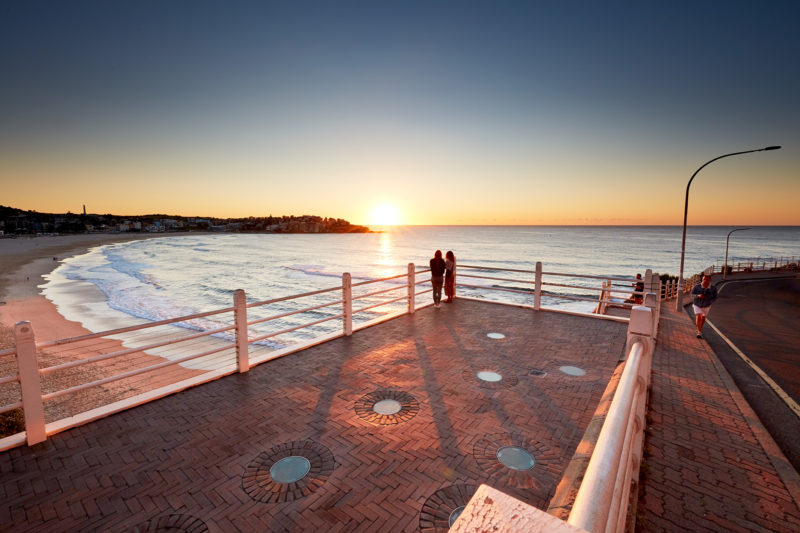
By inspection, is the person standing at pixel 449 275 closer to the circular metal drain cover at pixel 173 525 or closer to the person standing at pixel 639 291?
the person standing at pixel 639 291

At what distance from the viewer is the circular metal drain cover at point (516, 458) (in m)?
3.93

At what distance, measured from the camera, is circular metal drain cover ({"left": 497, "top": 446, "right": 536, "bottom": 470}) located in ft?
12.9

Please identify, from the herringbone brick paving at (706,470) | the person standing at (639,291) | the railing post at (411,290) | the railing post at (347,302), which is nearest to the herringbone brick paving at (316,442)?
the herringbone brick paving at (706,470)

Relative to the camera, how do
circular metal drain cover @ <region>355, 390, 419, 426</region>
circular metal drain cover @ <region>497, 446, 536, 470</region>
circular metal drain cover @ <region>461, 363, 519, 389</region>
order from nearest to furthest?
circular metal drain cover @ <region>497, 446, 536, 470</region>, circular metal drain cover @ <region>355, 390, 419, 426</region>, circular metal drain cover @ <region>461, 363, 519, 389</region>

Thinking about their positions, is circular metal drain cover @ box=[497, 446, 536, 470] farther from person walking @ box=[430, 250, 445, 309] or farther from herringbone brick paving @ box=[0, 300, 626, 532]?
person walking @ box=[430, 250, 445, 309]

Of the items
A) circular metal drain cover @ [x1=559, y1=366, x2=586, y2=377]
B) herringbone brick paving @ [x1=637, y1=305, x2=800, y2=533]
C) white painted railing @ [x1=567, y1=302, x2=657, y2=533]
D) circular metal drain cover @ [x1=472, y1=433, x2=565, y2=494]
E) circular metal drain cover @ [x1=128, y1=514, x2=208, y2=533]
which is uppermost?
white painted railing @ [x1=567, y1=302, x2=657, y2=533]

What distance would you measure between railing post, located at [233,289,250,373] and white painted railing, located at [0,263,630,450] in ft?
0.05

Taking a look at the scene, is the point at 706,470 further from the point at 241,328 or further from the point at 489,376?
the point at 241,328

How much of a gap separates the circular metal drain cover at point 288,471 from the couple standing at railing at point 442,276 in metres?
7.55

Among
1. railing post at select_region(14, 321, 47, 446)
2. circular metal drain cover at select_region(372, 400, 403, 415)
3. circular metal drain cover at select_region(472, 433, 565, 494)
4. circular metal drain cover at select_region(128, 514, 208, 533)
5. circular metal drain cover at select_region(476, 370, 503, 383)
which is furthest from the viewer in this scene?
circular metal drain cover at select_region(476, 370, 503, 383)

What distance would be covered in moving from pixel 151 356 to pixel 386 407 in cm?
1372

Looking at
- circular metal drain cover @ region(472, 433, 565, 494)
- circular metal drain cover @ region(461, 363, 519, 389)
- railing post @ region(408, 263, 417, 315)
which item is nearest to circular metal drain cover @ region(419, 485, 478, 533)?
circular metal drain cover @ region(472, 433, 565, 494)

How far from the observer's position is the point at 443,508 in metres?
3.35

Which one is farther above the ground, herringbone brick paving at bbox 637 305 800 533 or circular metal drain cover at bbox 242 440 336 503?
circular metal drain cover at bbox 242 440 336 503
